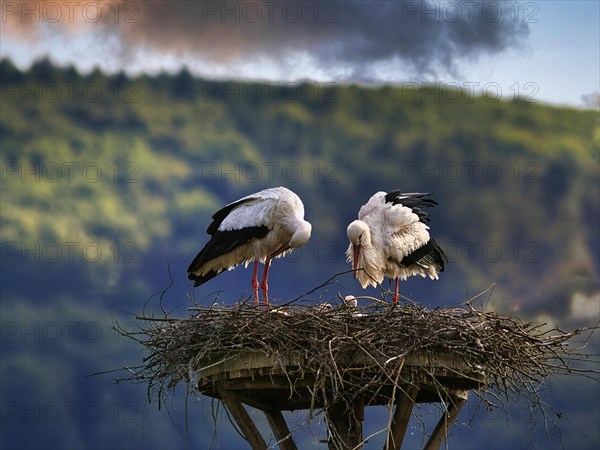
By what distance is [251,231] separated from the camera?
10.8 m

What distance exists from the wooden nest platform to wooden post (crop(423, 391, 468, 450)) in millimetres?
119

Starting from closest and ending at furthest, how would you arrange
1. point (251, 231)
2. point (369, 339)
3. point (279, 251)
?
point (369, 339) < point (251, 231) < point (279, 251)

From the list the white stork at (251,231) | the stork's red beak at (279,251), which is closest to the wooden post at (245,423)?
the white stork at (251,231)

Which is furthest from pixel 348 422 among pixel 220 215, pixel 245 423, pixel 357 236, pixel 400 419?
pixel 220 215

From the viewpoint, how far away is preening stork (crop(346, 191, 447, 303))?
1103cm

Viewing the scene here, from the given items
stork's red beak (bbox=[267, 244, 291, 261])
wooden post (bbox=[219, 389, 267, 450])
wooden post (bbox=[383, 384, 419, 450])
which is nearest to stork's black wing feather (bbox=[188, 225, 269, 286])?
stork's red beak (bbox=[267, 244, 291, 261])

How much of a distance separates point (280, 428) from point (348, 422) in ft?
2.24

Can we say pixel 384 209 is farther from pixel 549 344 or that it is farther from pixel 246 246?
pixel 549 344

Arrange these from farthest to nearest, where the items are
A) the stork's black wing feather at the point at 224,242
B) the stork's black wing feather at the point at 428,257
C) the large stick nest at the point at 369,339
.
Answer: the stork's black wing feather at the point at 428,257
the stork's black wing feather at the point at 224,242
the large stick nest at the point at 369,339

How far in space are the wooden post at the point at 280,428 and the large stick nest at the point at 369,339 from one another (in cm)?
97

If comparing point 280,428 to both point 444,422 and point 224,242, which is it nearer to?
point 444,422

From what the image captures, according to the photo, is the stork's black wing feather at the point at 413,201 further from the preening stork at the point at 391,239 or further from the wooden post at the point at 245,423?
the wooden post at the point at 245,423

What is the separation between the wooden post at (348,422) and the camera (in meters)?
9.23

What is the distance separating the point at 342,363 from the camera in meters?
8.20
